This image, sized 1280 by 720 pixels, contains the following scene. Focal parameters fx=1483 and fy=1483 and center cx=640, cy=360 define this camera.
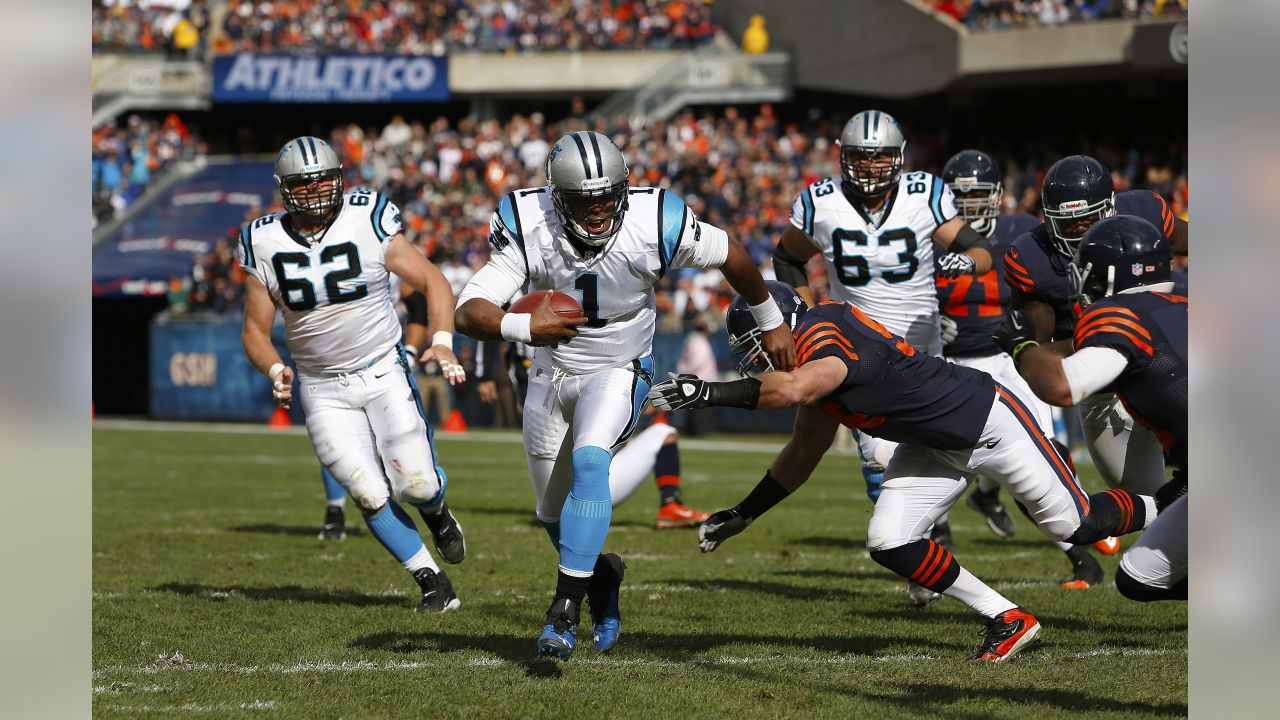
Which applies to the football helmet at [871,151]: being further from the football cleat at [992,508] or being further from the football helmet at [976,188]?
the football cleat at [992,508]

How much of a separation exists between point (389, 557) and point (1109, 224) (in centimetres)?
505

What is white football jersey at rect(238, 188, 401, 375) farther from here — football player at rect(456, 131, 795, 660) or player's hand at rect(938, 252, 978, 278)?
player's hand at rect(938, 252, 978, 278)

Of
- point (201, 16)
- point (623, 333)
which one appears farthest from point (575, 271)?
point (201, 16)

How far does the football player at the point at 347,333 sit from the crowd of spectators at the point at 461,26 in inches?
972

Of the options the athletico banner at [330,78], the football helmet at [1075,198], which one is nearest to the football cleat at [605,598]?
the football helmet at [1075,198]

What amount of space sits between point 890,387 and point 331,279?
2.74m

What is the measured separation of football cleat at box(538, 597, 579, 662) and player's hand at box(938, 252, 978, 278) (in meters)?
2.92

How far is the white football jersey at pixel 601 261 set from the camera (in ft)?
17.6

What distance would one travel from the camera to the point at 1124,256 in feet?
15.2

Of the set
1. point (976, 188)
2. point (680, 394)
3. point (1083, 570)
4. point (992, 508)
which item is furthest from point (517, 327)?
point (992, 508)
